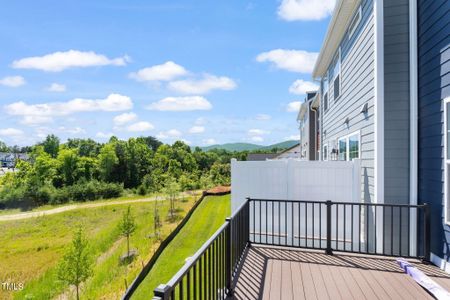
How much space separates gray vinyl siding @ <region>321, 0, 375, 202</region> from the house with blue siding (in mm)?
15

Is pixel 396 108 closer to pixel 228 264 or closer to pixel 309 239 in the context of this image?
pixel 309 239

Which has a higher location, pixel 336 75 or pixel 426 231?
pixel 336 75

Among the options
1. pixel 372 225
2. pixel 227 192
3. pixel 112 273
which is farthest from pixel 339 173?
pixel 227 192

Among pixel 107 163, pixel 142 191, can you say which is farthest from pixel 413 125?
pixel 107 163

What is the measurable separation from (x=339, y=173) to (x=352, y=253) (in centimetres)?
152

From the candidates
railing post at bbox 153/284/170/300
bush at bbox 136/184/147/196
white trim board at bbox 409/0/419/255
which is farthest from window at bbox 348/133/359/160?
bush at bbox 136/184/147/196

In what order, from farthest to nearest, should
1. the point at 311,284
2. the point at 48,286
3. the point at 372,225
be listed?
1. the point at 48,286
2. the point at 372,225
3. the point at 311,284

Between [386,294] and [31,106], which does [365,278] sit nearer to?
[386,294]

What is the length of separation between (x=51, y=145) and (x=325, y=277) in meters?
54.7

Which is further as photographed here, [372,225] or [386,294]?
[372,225]

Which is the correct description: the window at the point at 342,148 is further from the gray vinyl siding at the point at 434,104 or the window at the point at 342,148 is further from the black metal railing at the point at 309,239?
the gray vinyl siding at the point at 434,104

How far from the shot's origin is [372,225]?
14.3 feet

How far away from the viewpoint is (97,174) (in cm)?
3903

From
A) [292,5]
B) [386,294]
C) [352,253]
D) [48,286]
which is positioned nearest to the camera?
[386,294]
